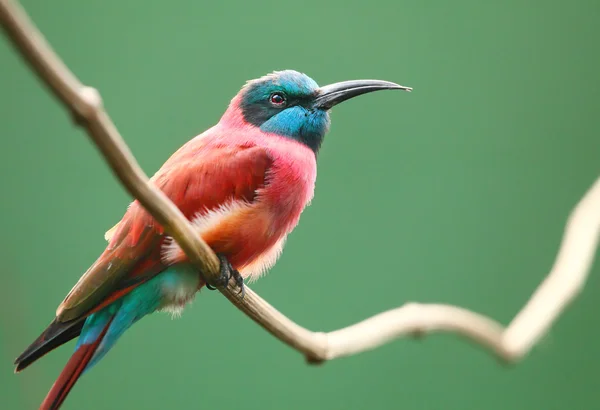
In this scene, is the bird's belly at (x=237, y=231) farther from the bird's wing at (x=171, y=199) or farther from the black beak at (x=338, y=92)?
the black beak at (x=338, y=92)

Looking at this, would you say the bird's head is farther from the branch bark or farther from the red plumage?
the branch bark

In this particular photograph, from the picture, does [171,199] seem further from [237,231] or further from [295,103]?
[295,103]

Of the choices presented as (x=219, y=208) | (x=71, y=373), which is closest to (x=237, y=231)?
(x=219, y=208)

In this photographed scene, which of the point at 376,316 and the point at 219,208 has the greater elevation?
the point at 219,208

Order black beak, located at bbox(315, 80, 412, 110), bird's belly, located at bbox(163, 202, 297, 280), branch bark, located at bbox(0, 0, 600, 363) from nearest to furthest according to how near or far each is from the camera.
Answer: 1. branch bark, located at bbox(0, 0, 600, 363)
2. bird's belly, located at bbox(163, 202, 297, 280)
3. black beak, located at bbox(315, 80, 412, 110)

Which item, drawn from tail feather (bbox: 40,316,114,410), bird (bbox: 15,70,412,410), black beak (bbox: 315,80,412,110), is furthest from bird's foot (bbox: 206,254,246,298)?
black beak (bbox: 315,80,412,110)

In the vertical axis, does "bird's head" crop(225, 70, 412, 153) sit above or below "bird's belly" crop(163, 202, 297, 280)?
above
